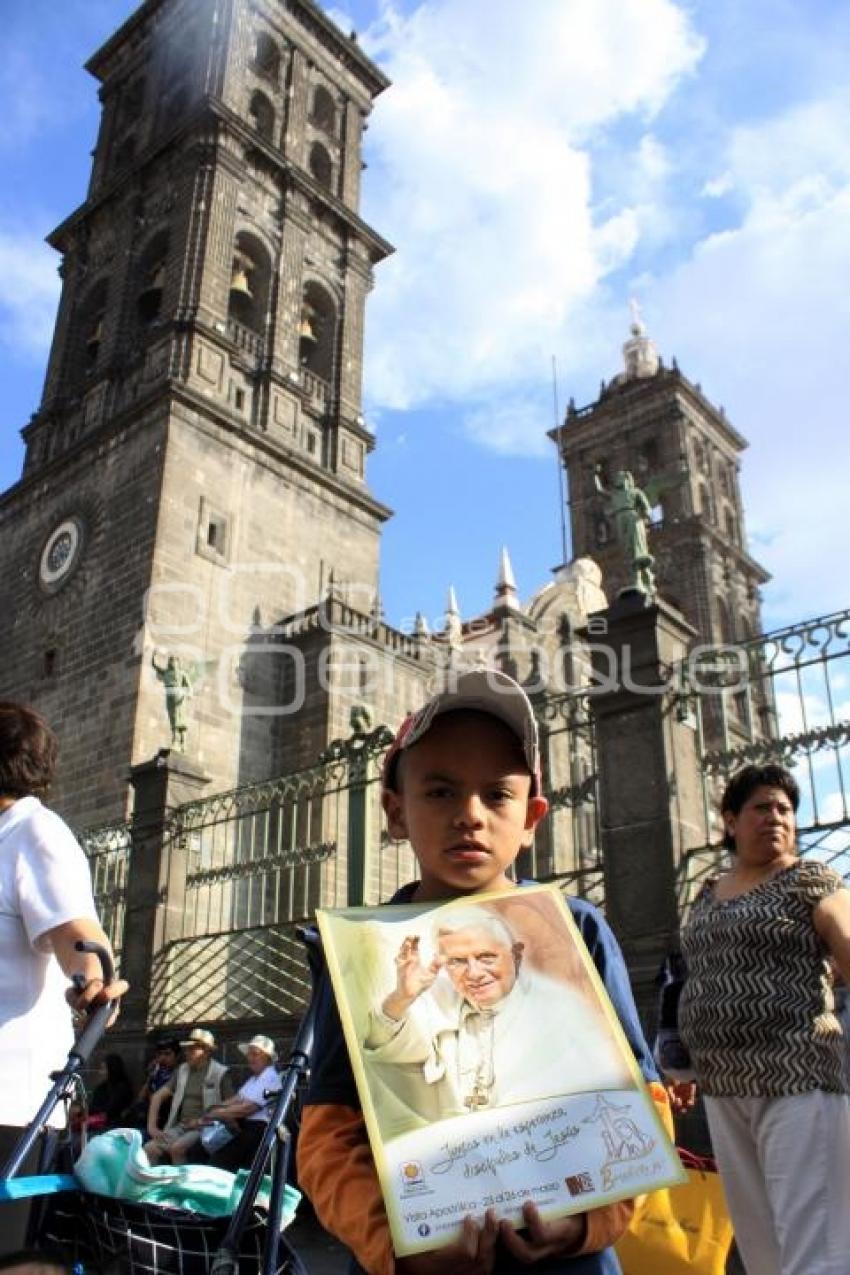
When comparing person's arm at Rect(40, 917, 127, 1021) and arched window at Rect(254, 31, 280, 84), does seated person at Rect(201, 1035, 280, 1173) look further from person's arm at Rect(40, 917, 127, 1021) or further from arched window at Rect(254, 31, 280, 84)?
arched window at Rect(254, 31, 280, 84)

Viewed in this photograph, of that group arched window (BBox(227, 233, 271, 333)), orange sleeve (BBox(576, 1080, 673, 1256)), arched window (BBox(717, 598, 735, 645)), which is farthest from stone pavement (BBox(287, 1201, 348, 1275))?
arched window (BBox(717, 598, 735, 645))

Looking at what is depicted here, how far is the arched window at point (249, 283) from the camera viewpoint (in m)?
25.0

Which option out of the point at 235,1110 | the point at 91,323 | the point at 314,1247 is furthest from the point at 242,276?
the point at 314,1247

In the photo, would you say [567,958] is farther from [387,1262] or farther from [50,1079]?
[50,1079]

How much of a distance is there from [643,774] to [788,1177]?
182 inches

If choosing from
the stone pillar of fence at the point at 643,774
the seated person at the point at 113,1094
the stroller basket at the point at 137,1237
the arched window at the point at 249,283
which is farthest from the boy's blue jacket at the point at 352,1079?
the arched window at the point at 249,283

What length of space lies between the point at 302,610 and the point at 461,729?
20.8 m

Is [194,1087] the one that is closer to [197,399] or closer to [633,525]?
[633,525]

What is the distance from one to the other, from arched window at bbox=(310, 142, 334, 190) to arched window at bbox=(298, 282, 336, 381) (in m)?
4.20

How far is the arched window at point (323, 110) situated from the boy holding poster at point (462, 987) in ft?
104

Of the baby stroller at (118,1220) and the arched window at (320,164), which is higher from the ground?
the arched window at (320,164)

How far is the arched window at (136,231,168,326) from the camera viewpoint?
83.6 feet

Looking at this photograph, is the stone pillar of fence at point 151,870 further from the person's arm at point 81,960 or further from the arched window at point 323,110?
the arched window at point 323,110

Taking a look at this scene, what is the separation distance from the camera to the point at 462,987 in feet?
5.13
